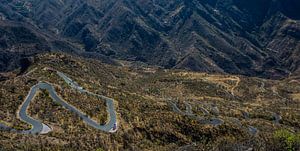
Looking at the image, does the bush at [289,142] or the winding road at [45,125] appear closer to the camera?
the winding road at [45,125]

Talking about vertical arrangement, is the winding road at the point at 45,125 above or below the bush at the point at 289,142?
below

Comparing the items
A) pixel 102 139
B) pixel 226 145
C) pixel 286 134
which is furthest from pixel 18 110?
pixel 286 134

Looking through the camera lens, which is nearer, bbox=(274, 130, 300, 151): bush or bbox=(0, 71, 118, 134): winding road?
bbox=(0, 71, 118, 134): winding road

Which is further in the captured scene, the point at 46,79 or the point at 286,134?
the point at 46,79

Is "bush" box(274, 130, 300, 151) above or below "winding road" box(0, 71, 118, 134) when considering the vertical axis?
above

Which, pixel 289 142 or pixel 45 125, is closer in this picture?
pixel 45 125

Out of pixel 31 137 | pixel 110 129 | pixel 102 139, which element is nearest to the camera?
pixel 31 137

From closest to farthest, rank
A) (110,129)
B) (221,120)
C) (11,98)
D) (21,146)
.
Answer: (21,146) < (110,129) < (11,98) < (221,120)

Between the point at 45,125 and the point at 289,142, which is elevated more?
the point at 289,142

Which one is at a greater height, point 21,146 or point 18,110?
point 21,146

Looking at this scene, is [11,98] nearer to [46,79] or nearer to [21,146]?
[46,79]
